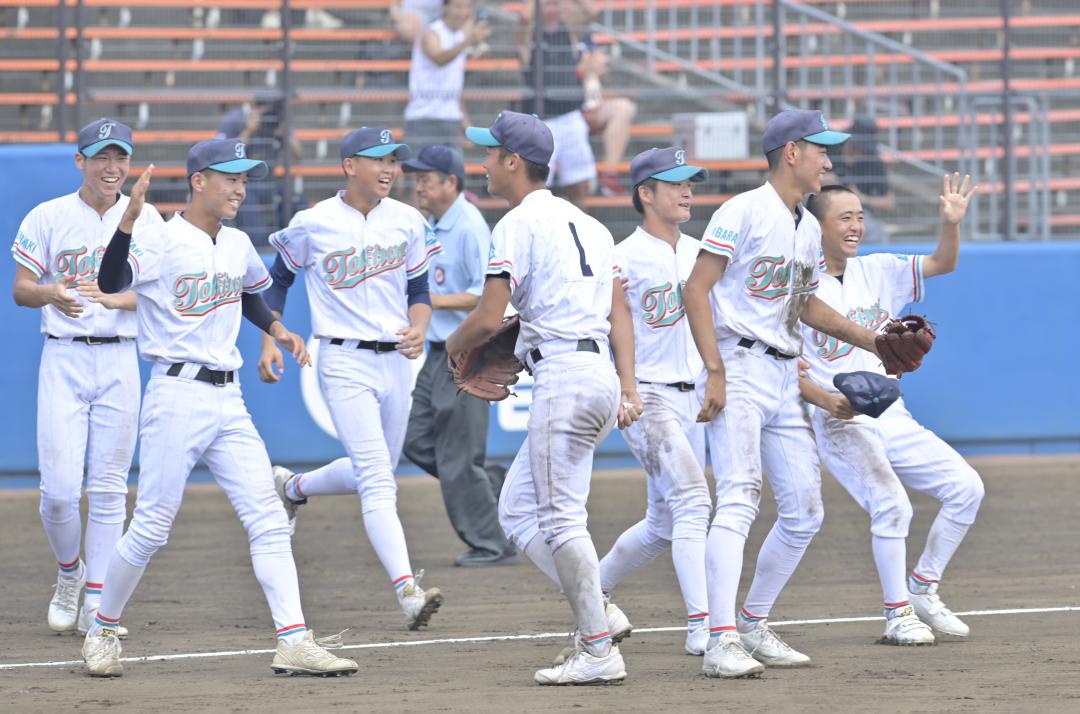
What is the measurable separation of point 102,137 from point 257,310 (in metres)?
1.01

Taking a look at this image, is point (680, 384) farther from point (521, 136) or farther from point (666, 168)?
point (521, 136)

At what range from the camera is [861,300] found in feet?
24.5

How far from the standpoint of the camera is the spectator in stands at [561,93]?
13.8m

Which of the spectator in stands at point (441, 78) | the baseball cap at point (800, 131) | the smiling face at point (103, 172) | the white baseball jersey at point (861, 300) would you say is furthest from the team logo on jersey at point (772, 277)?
the spectator in stands at point (441, 78)

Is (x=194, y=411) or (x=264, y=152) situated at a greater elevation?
(x=264, y=152)

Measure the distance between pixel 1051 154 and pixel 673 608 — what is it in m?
7.79

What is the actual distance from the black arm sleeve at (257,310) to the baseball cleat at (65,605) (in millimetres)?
1553

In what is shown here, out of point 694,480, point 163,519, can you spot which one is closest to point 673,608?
point 694,480

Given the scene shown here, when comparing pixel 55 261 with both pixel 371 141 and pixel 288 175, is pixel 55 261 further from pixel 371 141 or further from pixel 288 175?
pixel 288 175

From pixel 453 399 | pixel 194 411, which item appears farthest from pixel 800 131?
pixel 453 399

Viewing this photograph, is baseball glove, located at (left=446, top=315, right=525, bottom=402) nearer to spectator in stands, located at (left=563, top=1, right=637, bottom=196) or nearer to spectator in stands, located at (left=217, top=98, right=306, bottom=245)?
spectator in stands, located at (left=217, top=98, right=306, bottom=245)

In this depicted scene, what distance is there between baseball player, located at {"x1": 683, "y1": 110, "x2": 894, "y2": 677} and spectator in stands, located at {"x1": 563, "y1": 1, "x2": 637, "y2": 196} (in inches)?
303

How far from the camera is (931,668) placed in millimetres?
6320

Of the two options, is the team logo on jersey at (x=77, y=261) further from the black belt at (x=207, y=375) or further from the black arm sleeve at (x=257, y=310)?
the black belt at (x=207, y=375)
